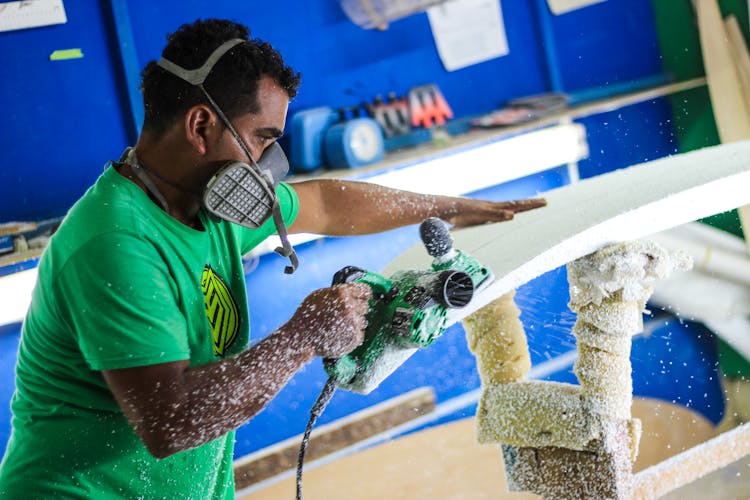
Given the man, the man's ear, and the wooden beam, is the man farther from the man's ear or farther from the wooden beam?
the wooden beam

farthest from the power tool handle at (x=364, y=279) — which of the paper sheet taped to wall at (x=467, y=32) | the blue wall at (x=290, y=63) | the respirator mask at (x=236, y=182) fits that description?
the paper sheet taped to wall at (x=467, y=32)

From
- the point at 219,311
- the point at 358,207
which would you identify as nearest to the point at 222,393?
the point at 219,311

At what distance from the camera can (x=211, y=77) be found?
1.44m

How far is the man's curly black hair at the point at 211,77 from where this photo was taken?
1441mm

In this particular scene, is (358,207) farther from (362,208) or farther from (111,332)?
(111,332)

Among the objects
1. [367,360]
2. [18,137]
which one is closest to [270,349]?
[367,360]

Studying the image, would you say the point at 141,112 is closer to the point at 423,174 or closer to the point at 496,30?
the point at 423,174

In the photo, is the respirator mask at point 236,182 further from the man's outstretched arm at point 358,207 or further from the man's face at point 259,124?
the man's outstretched arm at point 358,207

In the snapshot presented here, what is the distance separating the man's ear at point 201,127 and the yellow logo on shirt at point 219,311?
22cm

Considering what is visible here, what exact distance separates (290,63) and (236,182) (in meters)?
2.16

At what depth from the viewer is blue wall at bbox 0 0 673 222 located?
302 cm

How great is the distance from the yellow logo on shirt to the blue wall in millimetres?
1766

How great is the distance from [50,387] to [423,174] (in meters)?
2.23

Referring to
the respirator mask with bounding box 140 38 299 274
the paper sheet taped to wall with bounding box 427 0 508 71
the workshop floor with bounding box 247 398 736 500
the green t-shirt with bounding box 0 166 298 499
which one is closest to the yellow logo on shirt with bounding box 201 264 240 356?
the green t-shirt with bounding box 0 166 298 499
